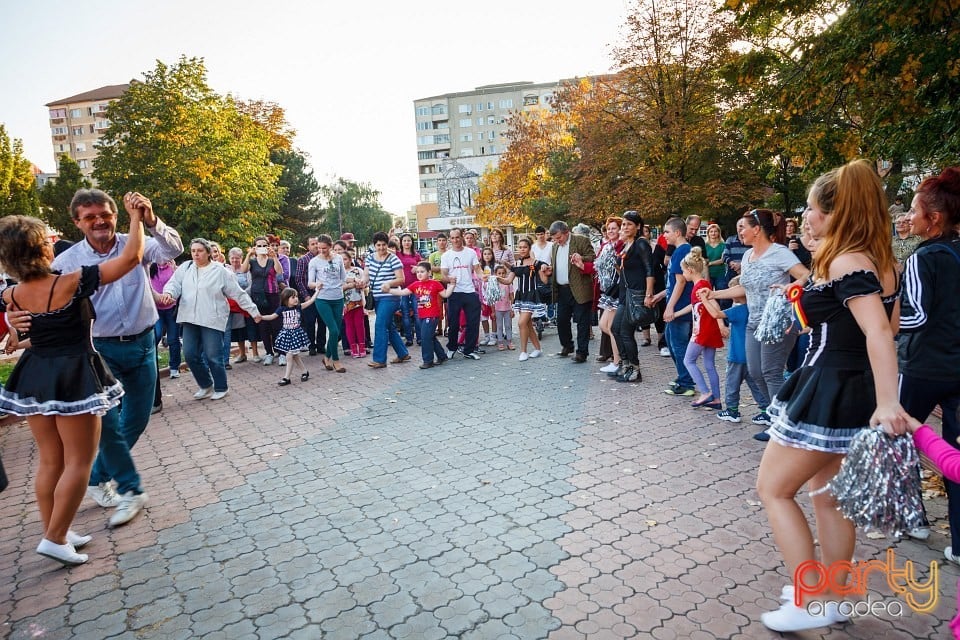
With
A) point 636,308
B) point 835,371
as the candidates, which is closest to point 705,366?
point 636,308

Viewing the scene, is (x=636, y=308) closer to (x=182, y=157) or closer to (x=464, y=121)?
(x=182, y=157)

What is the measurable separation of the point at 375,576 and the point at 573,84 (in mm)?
30332

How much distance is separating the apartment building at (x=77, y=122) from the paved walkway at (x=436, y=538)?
356 feet

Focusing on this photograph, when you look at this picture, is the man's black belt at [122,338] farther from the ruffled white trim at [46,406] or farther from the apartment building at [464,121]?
the apartment building at [464,121]

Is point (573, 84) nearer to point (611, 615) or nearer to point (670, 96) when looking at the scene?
point (670, 96)

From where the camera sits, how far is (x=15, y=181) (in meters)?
32.9

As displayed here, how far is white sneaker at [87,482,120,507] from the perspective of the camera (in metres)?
4.57

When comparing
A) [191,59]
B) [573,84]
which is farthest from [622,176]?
[191,59]

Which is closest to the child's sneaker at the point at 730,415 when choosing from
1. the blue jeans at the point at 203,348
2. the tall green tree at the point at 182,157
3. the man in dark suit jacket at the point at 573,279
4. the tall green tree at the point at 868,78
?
the man in dark suit jacket at the point at 573,279

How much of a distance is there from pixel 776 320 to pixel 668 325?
9.68ft

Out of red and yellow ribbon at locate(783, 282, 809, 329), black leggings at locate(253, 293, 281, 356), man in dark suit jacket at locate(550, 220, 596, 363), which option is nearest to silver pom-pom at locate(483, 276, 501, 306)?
man in dark suit jacket at locate(550, 220, 596, 363)

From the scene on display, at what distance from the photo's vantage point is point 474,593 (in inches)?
123

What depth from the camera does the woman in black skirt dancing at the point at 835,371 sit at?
7.75 ft

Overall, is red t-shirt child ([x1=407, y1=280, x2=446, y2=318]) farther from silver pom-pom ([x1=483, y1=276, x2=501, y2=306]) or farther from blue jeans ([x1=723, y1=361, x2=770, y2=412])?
blue jeans ([x1=723, y1=361, x2=770, y2=412])
